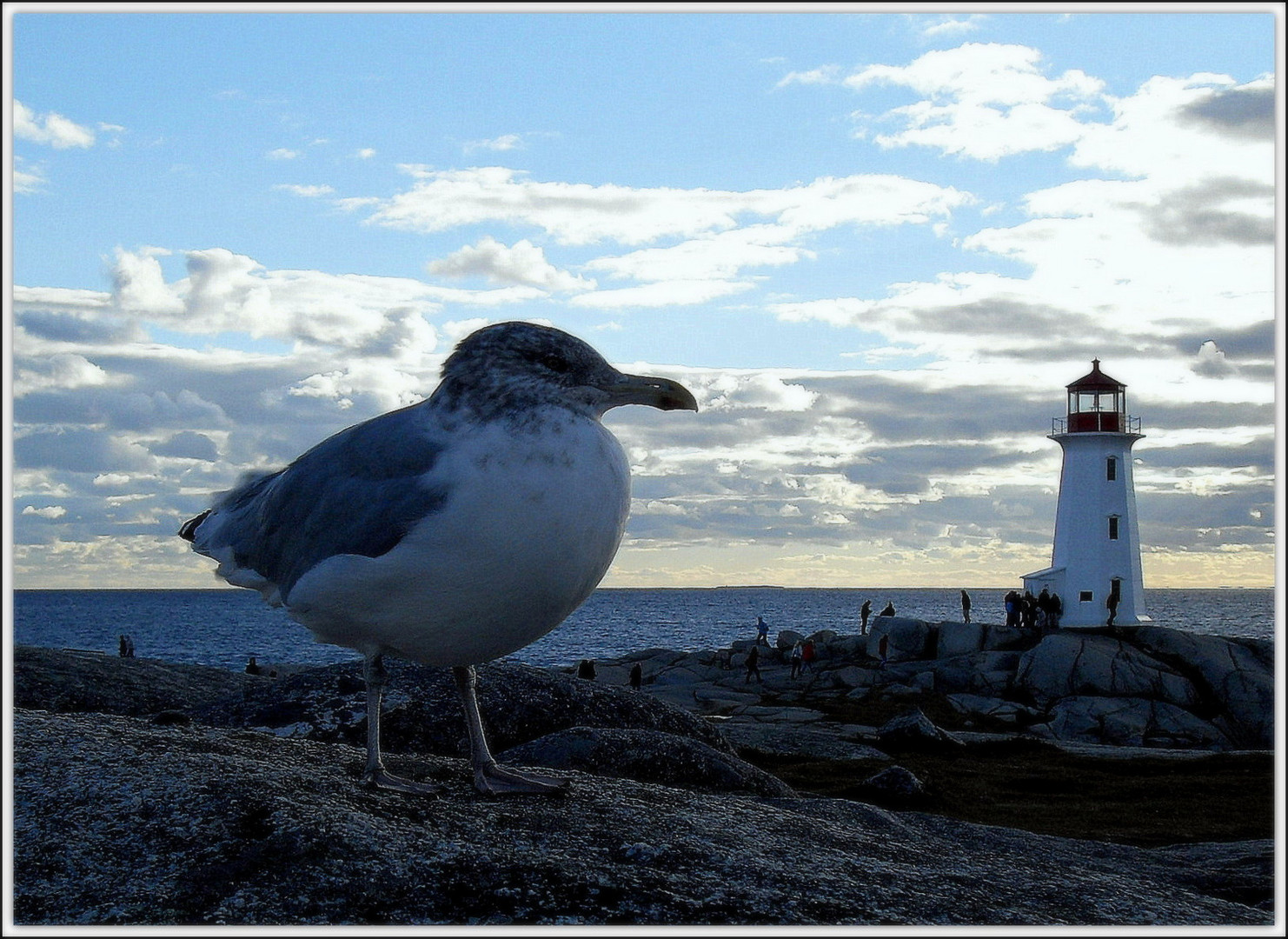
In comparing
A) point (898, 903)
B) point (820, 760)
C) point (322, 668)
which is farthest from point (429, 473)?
point (820, 760)

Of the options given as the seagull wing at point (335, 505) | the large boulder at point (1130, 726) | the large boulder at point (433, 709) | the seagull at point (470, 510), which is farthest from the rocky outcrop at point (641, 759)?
the large boulder at point (1130, 726)

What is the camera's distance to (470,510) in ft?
14.8

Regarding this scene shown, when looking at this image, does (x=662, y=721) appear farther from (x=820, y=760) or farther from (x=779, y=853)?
(x=820, y=760)

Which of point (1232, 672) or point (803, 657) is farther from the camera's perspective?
point (803, 657)

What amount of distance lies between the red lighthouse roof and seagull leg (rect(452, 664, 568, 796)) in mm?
42288

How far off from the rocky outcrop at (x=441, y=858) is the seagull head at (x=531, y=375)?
6.00 feet

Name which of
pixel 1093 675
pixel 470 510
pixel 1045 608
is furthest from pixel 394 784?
pixel 1045 608

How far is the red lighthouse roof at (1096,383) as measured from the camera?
143ft

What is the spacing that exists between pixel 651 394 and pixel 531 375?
0.57 metres

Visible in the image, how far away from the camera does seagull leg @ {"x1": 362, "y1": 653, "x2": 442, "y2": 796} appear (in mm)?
5262

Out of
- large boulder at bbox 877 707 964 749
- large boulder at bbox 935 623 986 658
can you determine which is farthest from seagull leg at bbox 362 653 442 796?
large boulder at bbox 935 623 986 658

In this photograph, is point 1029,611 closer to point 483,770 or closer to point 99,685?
point 99,685

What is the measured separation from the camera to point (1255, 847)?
29.6ft

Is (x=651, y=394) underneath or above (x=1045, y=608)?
above
